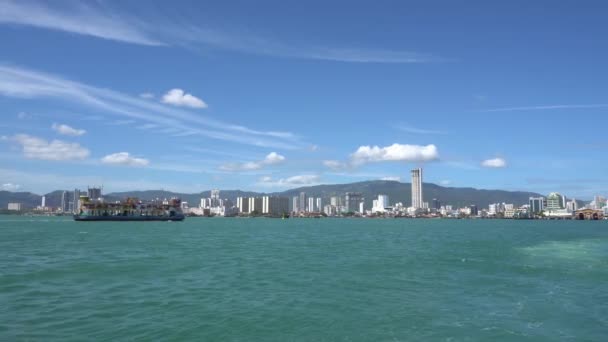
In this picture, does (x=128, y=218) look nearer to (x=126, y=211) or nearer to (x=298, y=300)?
(x=126, y=211)

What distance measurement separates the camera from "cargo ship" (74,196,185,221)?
137125 millimetres

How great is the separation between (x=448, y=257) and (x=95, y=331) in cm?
2863

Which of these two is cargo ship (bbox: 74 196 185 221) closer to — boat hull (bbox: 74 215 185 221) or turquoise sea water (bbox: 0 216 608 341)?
boat hull (bbox: 74 215 185 221)

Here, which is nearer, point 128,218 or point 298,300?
point 298,300

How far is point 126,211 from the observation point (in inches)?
5733

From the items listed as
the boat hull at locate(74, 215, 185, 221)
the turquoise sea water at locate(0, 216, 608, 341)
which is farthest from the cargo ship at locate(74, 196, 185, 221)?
the turquoise sea water at locate(0, 216, 608, 341)

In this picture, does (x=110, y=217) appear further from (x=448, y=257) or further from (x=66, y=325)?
(x=66, y=325)

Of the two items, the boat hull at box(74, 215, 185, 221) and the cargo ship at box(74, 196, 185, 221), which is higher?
the cargo ship at box(74, 196, 185, 221)

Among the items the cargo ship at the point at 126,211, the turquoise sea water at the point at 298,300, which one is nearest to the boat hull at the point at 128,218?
the cargo ship at the point at 126,211

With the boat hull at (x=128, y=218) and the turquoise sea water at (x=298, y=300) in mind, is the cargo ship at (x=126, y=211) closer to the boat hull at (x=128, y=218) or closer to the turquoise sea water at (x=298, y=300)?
the boat hull at (x=128, y=218)

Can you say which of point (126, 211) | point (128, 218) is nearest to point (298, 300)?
point (128, 218)

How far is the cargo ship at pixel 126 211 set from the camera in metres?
137

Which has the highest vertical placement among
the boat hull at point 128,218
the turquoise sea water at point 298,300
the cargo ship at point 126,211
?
the cargo ship at point 126,211

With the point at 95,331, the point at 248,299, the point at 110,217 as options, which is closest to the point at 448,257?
the point at 248,299
